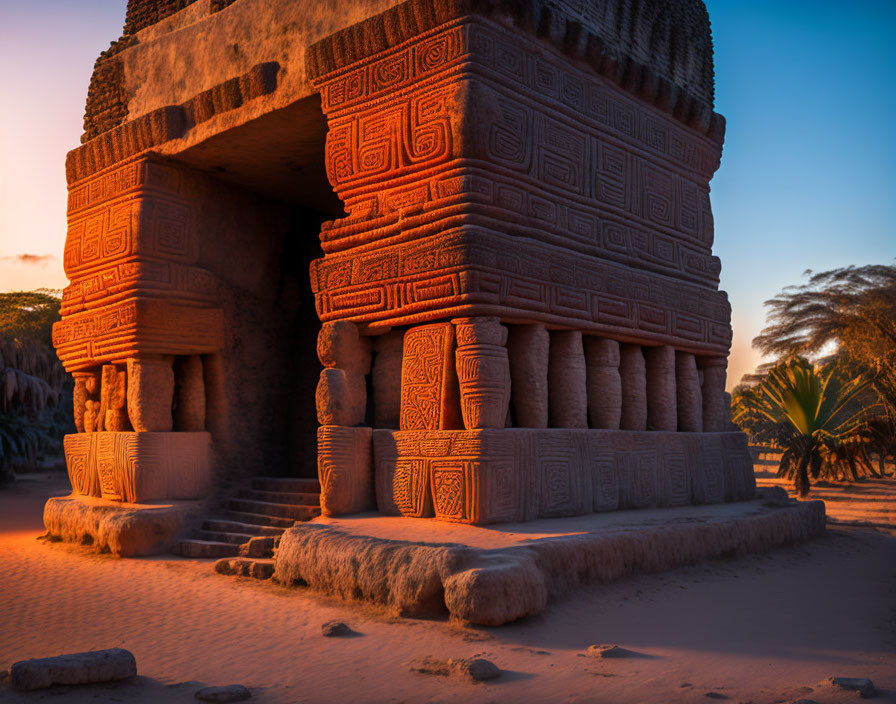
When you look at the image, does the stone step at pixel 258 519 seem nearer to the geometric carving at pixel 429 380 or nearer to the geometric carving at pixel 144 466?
the geometric carving at pixel 144 466

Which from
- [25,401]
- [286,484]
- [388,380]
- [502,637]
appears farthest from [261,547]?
[25,401]

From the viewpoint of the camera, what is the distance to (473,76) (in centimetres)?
519

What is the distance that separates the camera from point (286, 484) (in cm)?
729

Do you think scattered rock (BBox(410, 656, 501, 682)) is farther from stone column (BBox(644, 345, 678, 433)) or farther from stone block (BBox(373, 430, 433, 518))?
stone column (BBox(644, 345, 678, 433))

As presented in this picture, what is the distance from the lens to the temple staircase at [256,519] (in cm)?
612

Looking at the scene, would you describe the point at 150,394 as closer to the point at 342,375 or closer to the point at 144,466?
the point at 144,466

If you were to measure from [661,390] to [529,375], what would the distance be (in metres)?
1.72

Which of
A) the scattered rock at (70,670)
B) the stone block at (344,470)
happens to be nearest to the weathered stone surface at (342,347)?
the stone block at (344,470)

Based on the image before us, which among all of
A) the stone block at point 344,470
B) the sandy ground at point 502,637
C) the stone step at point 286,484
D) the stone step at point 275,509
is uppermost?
the stone block at point 344,470

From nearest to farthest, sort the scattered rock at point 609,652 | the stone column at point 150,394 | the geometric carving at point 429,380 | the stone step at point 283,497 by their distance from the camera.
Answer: the scattered rock at point 609,652
the geometric carving at point 429,380
the stone step at point 283,497
the stone column at point 150,394

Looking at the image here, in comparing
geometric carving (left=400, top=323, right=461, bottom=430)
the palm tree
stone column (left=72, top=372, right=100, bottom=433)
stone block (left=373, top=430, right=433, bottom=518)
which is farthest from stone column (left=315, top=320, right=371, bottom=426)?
the palm tree

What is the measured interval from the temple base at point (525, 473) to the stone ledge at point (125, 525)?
2.10 m

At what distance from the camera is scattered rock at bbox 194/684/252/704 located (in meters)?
2.87

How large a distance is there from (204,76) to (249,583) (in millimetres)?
4695
